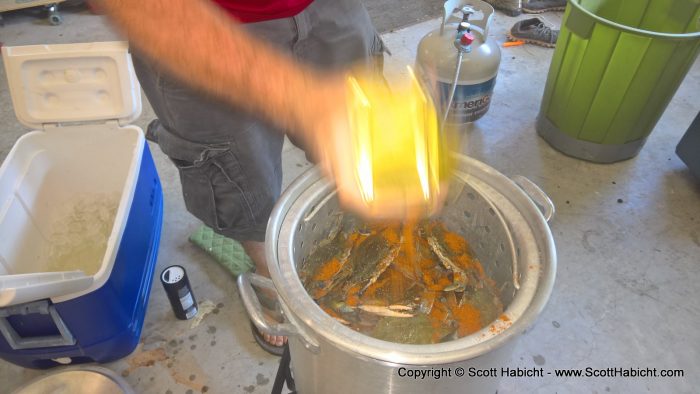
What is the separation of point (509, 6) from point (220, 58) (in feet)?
6.03

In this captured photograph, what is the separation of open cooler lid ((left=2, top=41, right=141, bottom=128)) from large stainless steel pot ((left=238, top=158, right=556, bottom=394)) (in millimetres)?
629

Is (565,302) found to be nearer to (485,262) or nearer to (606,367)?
(606,367)

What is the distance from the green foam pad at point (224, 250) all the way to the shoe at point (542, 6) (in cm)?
172

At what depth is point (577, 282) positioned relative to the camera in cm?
120

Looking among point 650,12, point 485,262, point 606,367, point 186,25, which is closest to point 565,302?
point 606,367

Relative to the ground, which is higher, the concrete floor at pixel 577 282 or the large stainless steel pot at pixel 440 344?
the large stainless steel pot at pixel 440 344

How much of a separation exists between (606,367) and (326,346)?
796 millimetres

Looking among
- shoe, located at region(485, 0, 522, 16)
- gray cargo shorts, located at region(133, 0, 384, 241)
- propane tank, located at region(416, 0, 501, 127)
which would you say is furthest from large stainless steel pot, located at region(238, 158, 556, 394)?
shoe, located at region(485, 0, 522, 16)

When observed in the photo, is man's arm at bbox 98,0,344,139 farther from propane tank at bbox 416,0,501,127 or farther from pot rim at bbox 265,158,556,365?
propane tank at bbox 416,0,501,127

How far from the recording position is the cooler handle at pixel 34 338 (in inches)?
33.2

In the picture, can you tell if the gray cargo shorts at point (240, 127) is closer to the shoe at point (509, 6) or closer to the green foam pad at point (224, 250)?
the green foam pad at point (224, 250)

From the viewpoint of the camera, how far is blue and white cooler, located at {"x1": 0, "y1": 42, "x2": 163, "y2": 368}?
91cm

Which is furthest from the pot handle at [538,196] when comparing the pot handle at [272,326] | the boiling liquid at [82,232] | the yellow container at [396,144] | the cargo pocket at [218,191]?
the boiling liquid at [82,232]

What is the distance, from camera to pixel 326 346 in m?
0.55
